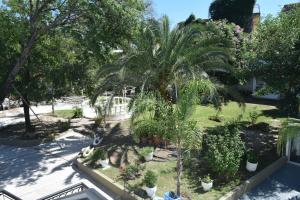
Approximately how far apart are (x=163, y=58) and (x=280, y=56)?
466 centimetres

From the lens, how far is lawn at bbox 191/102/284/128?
18.1 metres

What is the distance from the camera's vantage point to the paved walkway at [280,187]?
Result: 10070mm

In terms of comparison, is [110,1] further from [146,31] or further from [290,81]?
[290,81]

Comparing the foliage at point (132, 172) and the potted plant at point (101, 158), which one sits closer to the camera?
the foliage at point (132, 172)

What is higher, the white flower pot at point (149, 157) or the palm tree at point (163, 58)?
the palm tree at point (163, 58)

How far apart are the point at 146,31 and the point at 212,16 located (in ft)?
65.9

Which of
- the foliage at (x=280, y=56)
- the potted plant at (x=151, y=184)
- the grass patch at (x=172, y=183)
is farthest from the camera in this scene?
the foliage at (x=280, y=56)

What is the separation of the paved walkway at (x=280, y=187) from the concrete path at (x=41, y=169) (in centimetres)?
469

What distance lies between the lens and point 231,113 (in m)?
20.6

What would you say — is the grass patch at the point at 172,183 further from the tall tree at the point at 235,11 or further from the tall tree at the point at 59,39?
the tall tree at the point at 235,11

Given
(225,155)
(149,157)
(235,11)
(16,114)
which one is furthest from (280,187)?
→ (235,11)

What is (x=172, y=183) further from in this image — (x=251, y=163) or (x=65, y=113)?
(x=65, y=113)

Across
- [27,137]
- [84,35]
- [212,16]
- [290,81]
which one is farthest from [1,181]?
[212,16]

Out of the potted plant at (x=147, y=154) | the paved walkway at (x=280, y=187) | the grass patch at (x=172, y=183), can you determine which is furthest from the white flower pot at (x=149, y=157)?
the paved walkway at (x=280, y=187)
